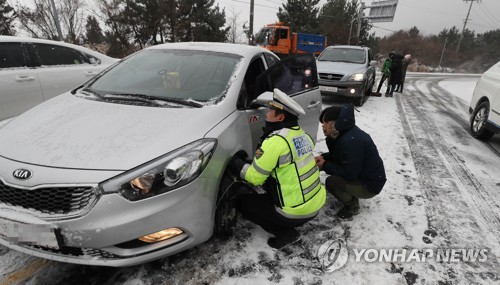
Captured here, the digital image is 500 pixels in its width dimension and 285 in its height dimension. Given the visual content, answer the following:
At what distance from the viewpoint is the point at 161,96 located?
2465 millimetres

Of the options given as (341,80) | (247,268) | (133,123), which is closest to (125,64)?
(133,123)

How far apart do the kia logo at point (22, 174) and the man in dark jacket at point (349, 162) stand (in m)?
2.27

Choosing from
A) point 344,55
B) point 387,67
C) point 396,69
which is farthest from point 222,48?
point 387,67

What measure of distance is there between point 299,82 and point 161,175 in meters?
2.12

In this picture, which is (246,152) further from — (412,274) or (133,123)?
(412,274)

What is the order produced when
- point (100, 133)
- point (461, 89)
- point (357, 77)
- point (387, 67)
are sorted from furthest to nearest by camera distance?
point (461, 89) → point (387, 67) → point (357, 77) → point (100, 133)

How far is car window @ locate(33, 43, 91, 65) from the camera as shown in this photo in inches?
166

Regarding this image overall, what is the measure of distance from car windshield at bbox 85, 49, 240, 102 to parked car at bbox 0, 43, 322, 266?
2 centimetres

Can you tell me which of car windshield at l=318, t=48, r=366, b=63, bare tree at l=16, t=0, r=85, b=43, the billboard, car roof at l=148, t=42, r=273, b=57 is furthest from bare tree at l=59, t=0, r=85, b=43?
the billboard

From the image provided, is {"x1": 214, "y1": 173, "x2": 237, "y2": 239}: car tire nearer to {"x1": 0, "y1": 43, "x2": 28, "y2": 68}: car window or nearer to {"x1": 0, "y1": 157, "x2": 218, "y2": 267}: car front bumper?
{"x1": 0, "y1": 157, "x2": 218, "y2": 267}: car front bumper

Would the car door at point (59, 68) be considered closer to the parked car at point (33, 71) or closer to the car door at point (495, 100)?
the parked car at point (33, 71)

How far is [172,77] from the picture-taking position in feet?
8.86

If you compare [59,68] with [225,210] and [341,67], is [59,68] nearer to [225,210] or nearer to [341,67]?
[225,210]

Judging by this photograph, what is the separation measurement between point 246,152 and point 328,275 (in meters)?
1.13
